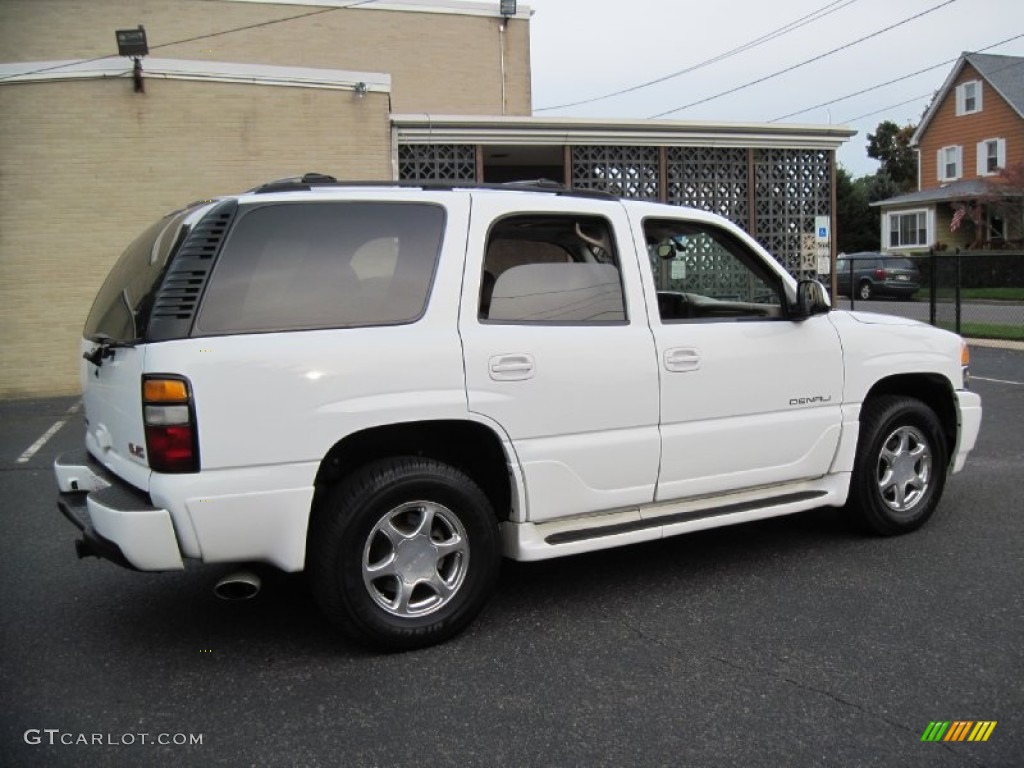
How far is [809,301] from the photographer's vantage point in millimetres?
5008

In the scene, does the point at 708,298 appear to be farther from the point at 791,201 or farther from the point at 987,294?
the point at 987,294

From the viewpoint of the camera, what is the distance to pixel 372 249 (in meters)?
4.08

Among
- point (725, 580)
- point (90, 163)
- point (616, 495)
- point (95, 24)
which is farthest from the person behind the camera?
point (95, 24)

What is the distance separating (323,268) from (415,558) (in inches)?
50.6

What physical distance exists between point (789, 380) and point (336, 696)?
278cm

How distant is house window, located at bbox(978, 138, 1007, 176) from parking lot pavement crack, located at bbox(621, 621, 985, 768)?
1509 inches

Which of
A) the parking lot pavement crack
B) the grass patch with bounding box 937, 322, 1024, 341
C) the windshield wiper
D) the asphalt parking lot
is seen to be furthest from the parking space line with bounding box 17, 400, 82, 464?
the grass patch with bounding box 937, 322, 1024, 341

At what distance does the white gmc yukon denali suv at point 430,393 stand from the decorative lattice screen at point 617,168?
10.4 metres

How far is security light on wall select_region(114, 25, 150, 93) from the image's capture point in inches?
487

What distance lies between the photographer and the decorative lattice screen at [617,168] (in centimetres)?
1512

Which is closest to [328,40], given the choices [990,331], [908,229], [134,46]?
[134,46]

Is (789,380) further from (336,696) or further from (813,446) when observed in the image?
(336,696)

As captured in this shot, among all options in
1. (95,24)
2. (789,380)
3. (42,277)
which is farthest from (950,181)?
(789,380)

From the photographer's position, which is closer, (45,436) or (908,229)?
(45,436)
